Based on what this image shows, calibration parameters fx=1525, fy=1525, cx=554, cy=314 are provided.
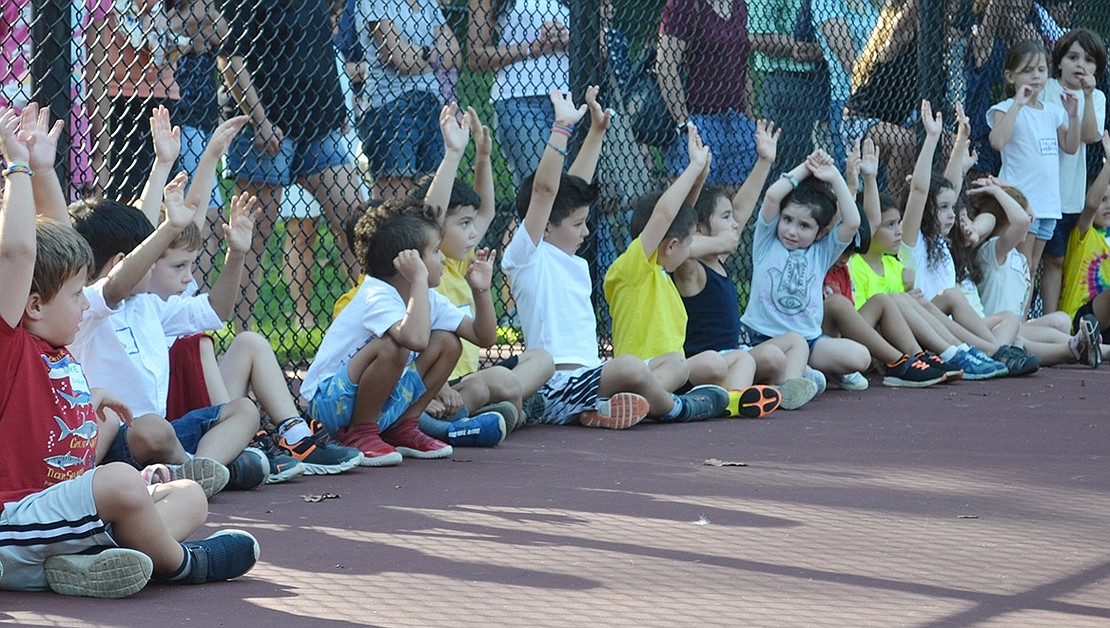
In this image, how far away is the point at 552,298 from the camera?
19.6 ft

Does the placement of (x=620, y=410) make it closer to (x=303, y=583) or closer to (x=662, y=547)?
(x=662, y=547)

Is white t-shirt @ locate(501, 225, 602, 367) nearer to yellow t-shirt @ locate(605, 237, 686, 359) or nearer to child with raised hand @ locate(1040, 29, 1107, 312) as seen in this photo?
Result: yellow t-shirt @ locate(605, 237, 686, 359)

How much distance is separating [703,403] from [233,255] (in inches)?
87.0

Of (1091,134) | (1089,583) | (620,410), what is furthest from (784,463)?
(1091,134)

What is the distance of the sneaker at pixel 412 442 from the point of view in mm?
5090

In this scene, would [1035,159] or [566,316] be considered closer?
[566,316]

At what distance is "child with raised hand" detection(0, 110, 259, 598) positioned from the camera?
305cm

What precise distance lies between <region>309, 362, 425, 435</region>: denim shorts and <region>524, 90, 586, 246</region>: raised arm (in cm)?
104

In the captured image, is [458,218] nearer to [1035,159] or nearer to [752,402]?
[752,402]

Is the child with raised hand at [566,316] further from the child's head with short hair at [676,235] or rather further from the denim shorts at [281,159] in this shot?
the denim shorts at [281,159]

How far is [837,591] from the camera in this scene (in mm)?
3180

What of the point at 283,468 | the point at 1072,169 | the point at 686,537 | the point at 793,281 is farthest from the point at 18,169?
the point at 1072,169

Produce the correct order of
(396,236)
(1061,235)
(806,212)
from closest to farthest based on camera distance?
(396,236) → (806,212) → (1061,235)

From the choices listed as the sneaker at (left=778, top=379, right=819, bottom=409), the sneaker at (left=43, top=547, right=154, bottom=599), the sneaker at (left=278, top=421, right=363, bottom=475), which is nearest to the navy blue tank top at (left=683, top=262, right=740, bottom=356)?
the sneaker at (left=778, top=379, right=819, bottom=409)
